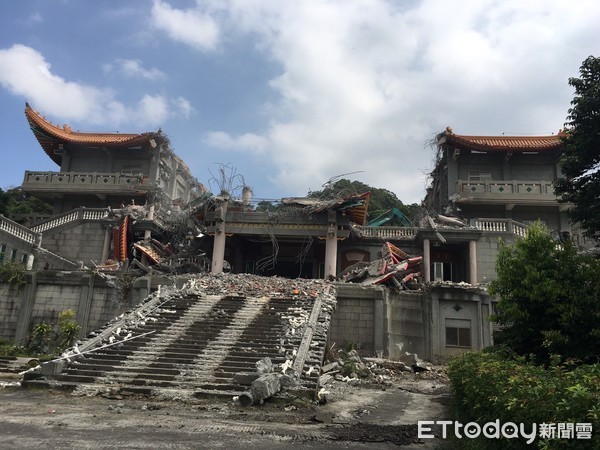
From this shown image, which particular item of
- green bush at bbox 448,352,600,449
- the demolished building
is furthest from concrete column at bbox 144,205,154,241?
green bush at bbox 448,352,600,449

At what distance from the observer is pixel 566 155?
10.3 metres

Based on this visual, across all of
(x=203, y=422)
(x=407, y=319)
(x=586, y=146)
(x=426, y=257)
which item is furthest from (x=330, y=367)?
(x=426, y=257)

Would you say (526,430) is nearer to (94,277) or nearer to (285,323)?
(285,323)

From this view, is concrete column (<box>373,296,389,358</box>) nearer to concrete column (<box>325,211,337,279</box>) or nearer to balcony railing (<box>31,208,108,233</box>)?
concrete column (<box>325,211,337,279</box>)

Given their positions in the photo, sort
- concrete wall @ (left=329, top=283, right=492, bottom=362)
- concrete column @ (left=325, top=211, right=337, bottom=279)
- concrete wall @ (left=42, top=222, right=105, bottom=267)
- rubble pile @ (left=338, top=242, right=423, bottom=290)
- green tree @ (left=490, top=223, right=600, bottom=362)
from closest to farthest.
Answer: green tree @ (left=490, top=223, right=600, bottom=362) < concrete wall @ (left=329, top=283, right=492, bottom=362) < rubble pile @ (left=338, top=242, right=423, bottom=290) < concrete column @ (left=325, top=211, right=337, bottom=279) < concrete wall @ (left=42, top=222, right=105, bottom=267)

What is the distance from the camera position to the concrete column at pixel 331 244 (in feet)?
68.2

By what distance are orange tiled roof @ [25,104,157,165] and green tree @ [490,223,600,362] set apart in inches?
932

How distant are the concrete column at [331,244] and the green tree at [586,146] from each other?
38.1 ft

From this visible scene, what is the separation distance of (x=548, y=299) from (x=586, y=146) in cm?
337

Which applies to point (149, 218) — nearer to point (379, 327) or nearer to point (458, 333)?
point (379, 327)

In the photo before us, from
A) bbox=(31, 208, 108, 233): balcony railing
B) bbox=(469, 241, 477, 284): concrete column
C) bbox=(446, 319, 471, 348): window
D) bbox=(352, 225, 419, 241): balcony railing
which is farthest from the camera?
bbox=(352, 225, 419, 241): balcony railing

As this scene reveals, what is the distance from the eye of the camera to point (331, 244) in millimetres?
21047

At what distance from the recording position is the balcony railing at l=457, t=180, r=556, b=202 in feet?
81.5

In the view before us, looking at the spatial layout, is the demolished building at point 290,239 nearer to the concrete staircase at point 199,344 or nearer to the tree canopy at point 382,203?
the concrete staircase at point 199,344
